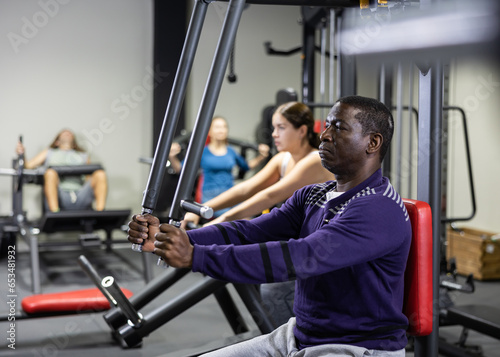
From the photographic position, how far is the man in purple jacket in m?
1.42

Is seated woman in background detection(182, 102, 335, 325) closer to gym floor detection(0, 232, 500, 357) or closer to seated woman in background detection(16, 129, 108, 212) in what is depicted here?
gym floor detection(0, 232, 500, 357)

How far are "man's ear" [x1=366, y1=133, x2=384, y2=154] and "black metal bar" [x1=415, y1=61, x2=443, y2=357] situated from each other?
1.00 ft

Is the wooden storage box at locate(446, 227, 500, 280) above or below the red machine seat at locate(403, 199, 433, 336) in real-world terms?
below

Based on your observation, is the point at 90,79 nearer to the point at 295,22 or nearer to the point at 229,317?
the point at 295,22

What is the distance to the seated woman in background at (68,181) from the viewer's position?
5830mm

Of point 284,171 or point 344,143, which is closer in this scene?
point 344,143

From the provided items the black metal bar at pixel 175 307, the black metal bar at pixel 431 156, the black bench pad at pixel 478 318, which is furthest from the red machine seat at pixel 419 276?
the black bench pad at pixel 478 318

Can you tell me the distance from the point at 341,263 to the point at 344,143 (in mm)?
346

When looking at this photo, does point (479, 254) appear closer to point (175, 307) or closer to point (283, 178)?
point (283, 178)

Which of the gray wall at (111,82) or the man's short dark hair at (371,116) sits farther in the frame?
the gray wall at (111,82)

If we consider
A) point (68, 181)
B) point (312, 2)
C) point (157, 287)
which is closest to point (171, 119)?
point (312, 2)

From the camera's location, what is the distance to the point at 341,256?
1.43 meters

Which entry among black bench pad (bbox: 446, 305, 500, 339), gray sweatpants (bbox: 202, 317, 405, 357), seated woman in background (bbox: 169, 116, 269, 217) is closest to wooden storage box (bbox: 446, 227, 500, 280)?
black bench pad (bbox: 446, 305, 500, 339)

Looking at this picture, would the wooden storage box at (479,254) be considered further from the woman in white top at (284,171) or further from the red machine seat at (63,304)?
the red machine seat at (63,304)
